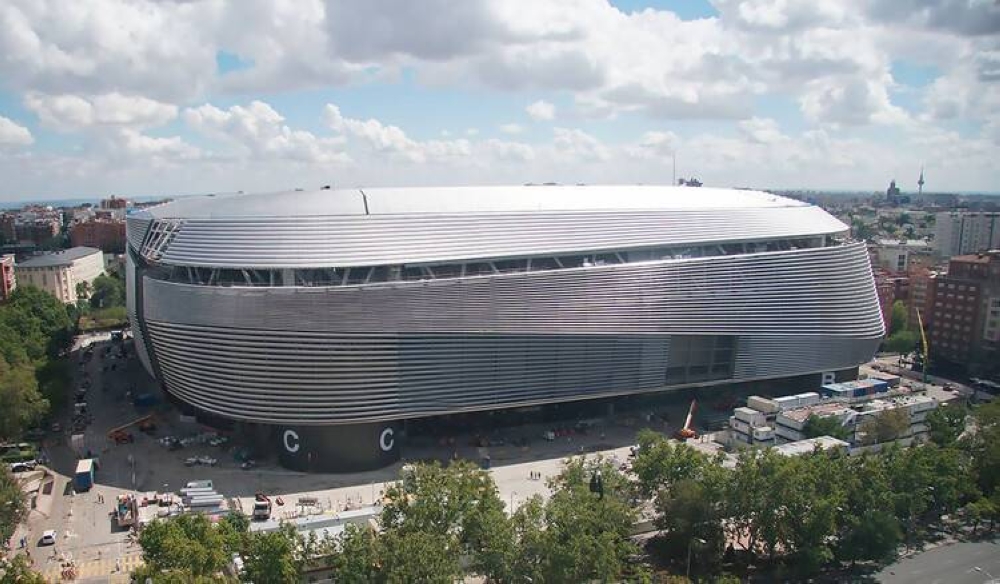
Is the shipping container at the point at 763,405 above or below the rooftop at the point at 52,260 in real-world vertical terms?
below

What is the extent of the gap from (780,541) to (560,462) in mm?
18458

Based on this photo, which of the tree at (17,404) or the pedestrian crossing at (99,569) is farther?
the tree at (17,404)

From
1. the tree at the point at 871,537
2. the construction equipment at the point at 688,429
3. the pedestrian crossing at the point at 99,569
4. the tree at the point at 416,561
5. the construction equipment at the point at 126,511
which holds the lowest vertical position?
the pedestrian crossing at the point at 99,569

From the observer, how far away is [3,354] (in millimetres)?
67438

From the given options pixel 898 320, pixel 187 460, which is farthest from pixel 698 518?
pixel 898 320

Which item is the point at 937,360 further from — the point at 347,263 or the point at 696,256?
the point at 347,263

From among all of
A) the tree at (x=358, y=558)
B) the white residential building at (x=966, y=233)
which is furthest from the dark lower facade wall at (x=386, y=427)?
the white residential building at (x=966, y=233)

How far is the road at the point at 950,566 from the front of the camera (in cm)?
4059

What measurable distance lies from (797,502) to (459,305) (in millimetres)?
25714

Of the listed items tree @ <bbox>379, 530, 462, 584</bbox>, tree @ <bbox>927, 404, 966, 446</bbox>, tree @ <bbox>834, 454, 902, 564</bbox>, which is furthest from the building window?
tree @ <bbox>379, 530, 462, 584</bbox>

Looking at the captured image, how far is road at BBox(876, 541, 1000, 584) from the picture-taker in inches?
1598

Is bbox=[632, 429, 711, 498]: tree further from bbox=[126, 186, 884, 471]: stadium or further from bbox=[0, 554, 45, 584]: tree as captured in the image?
bbox=[0, 554, 45, 584]: tree

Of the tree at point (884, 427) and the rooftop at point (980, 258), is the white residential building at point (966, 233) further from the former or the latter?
the tree at point (884, 427)

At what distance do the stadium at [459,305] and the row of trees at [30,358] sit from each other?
877cm
